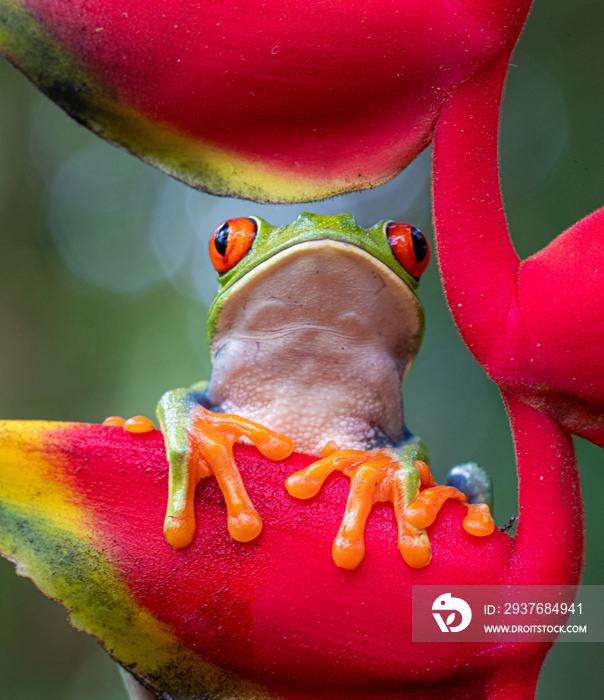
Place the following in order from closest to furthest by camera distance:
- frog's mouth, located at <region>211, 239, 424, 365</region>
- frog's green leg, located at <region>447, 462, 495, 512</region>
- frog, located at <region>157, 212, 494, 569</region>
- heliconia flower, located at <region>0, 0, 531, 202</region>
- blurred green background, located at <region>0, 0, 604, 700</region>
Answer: heliconia flower, located at <region>0, 0, 531, 202</region>
frog, located at <region>157, 212, 494, 569</region>
frog's mouth, located at <region>211, 239, 424, 365</region>
frog's green leg, located at <region>447, 462, 495, 512</region>
blurred green background, located at <region>0, 0, 604, 700</region>

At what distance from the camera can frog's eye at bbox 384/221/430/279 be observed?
2.91ft

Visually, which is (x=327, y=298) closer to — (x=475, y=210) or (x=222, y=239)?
(x=222, y=239)

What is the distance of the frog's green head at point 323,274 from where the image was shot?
0.83 m

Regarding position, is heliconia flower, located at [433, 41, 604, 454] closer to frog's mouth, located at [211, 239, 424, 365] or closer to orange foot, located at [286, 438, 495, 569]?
orange foot, located at [286, 438, 495, 569]

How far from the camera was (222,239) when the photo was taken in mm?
874

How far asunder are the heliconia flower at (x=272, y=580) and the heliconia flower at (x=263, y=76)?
268 mm

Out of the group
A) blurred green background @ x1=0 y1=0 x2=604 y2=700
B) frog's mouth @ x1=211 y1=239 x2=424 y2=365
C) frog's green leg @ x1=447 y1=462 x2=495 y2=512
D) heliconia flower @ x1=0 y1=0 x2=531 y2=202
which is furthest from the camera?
blurred green background @ x1=0 y1=0 x2=604 y2=700

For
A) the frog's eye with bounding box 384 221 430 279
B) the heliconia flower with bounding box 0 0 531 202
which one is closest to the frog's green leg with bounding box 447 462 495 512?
the frog's eye with bounding box 384 221 430 279

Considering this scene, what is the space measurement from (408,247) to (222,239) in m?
0.25

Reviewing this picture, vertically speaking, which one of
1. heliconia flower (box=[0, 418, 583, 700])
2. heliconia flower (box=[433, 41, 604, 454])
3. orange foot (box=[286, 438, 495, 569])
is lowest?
heliconia flower (box=[0, 418, 583, 700])

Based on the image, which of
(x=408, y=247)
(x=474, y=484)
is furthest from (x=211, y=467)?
(x=474, y=484)

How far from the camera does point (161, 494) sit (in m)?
0.58

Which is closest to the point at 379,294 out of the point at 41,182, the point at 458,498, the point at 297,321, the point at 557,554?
the point at 297,321

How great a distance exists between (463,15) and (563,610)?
485mm
